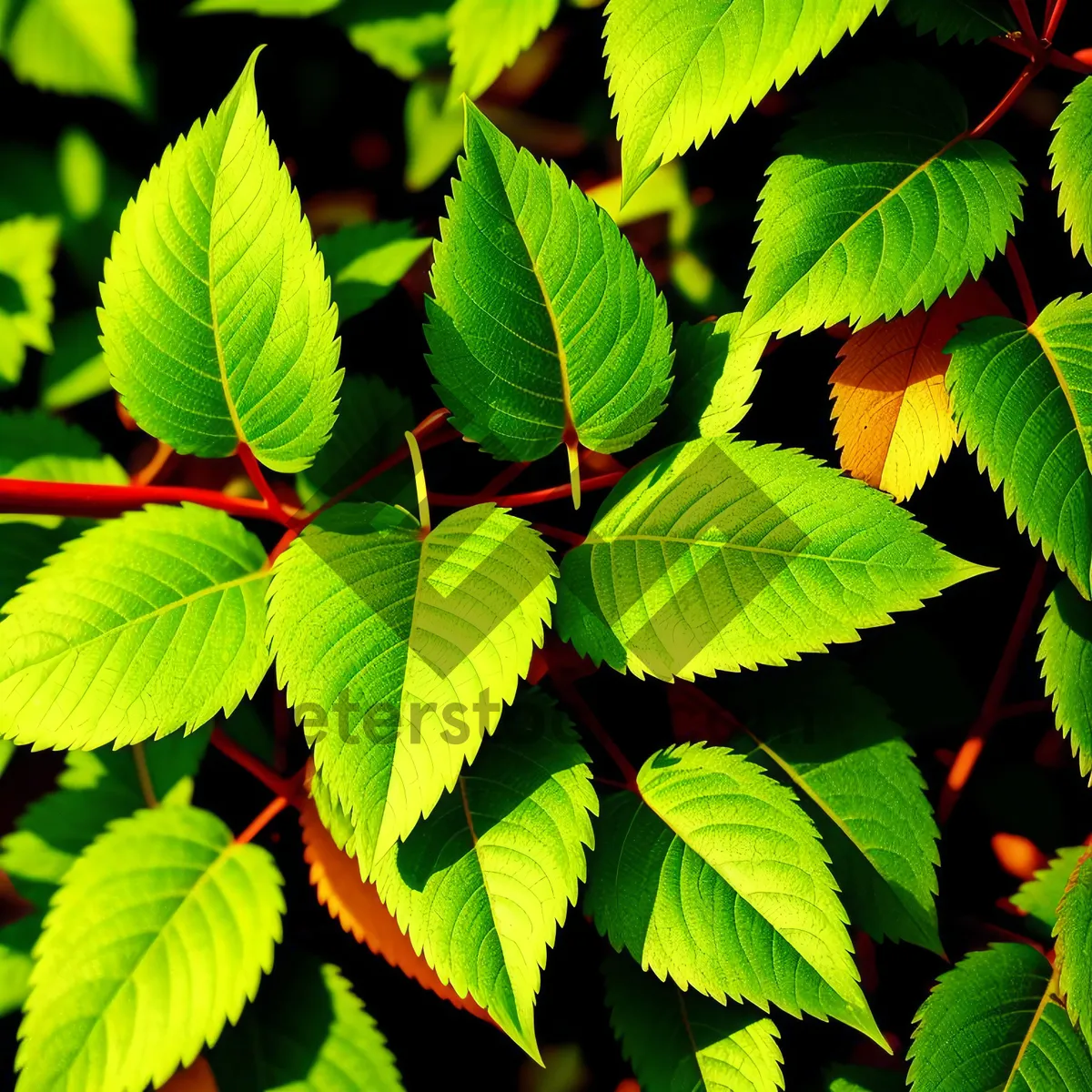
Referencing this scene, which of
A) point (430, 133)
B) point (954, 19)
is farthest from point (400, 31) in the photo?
point (954, 19)

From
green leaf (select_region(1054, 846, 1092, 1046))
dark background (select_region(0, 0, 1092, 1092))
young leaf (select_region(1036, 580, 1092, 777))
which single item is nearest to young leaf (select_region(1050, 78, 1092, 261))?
dark background (select_region(0, 0, 1092, 1092))

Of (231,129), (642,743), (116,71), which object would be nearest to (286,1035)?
(642,743)

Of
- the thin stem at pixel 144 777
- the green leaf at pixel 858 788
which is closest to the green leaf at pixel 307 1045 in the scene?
the thin stem at pixel 144 777

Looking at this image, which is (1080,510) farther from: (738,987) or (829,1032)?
(829,1032)

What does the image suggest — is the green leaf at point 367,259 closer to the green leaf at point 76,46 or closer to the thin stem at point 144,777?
the green leaf at point 76,46

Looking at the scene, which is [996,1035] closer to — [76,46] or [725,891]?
[725,891]

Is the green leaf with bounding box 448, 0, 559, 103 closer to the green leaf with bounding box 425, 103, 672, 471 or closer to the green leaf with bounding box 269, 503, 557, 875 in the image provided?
the green leaf with bounding box 425, 103, 672, 471
